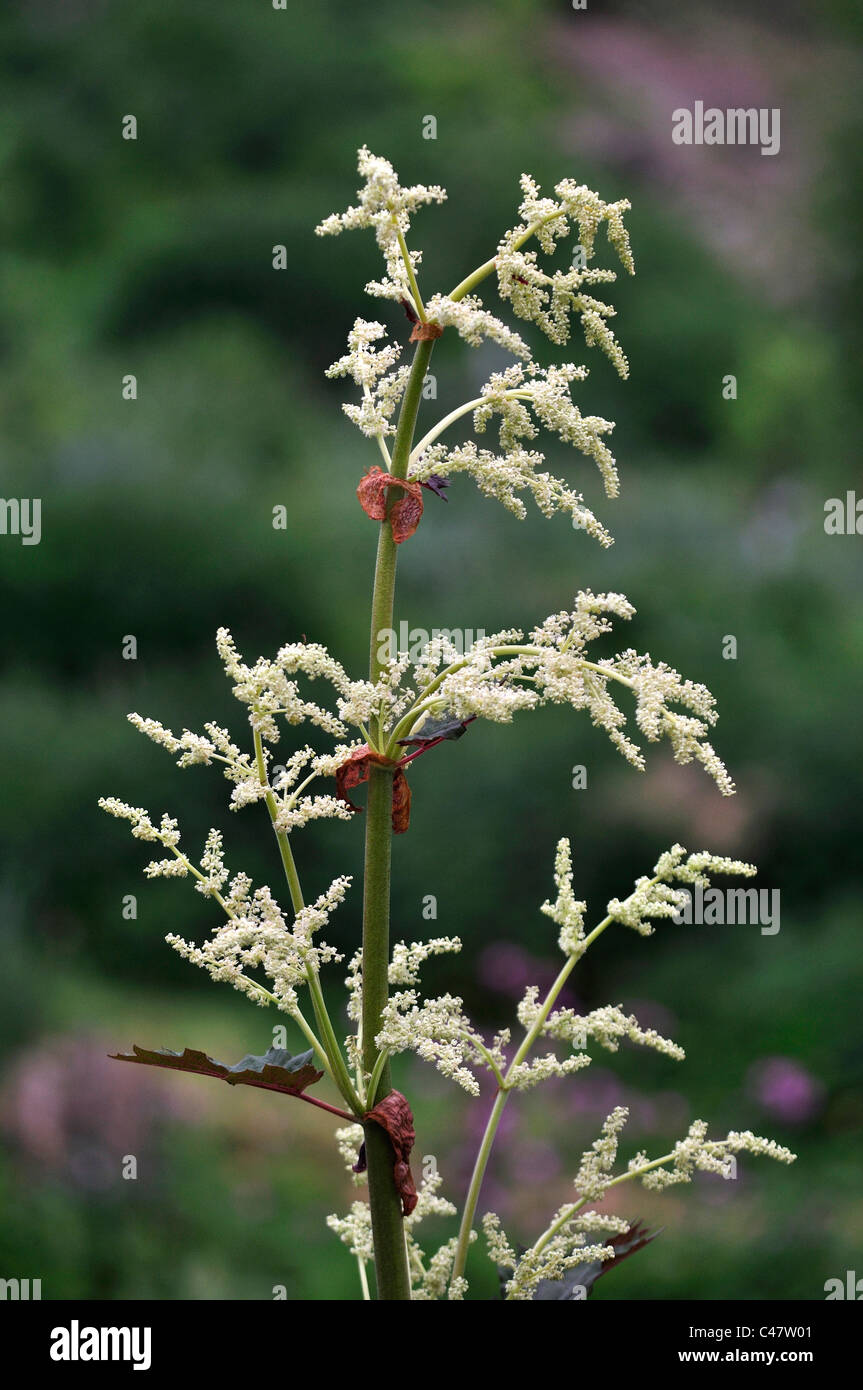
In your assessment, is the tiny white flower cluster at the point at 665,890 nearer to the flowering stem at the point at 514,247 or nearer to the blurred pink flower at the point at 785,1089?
the flowering stem at the point at 514,247

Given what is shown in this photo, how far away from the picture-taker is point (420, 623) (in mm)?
3363

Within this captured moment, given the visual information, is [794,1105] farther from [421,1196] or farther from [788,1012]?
[421,1196]

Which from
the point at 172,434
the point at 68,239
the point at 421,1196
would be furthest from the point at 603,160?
the point at 421,1196

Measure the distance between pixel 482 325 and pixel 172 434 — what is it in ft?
10.3

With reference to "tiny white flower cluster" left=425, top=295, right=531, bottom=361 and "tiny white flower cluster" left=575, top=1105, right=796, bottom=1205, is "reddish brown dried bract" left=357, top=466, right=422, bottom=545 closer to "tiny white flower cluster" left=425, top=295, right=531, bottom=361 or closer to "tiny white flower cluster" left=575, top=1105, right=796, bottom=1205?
"tiny white flower cluster" left=425, top=295, right=531, bottom=361

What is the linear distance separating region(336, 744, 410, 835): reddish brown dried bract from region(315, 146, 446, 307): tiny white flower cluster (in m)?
0.36

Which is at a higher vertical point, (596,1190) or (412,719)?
(412,719)

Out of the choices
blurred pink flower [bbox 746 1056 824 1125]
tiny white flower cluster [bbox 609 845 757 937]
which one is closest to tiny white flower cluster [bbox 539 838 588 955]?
tiny white flower cluster [bbox 609 845 757 937]

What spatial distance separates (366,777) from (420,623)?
2.29 m

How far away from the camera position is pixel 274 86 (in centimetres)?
600

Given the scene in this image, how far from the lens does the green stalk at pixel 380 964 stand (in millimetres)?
1070

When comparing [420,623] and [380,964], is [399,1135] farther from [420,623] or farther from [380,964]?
[420,623]

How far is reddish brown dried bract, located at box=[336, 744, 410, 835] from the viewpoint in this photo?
106cm

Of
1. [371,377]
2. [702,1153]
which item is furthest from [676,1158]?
[371,377]
